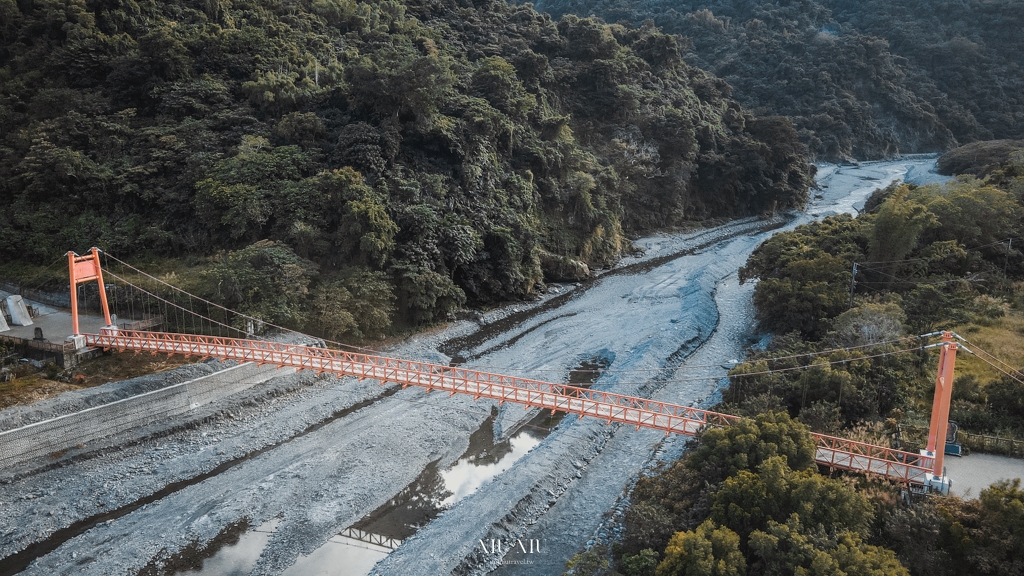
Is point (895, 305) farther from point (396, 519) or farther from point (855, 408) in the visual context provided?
point (396, 519)

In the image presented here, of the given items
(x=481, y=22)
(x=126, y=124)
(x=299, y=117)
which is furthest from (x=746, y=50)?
(x=126, y=124)

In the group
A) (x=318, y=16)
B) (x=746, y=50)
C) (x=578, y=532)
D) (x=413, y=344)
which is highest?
(x=746, y=50)

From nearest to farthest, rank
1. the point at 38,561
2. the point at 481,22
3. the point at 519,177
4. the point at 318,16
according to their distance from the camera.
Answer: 1. the point at 38,561
2. the point at 519,177
3. the point at 318,16
4. the point at 481,22

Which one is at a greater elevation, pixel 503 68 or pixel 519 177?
pixel 503 68

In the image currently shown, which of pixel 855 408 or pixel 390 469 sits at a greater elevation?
pixel 855 408

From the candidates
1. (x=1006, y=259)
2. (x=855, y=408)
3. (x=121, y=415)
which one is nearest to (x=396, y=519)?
(x=121, y=415)

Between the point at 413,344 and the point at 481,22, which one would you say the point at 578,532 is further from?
the point at 481,22
